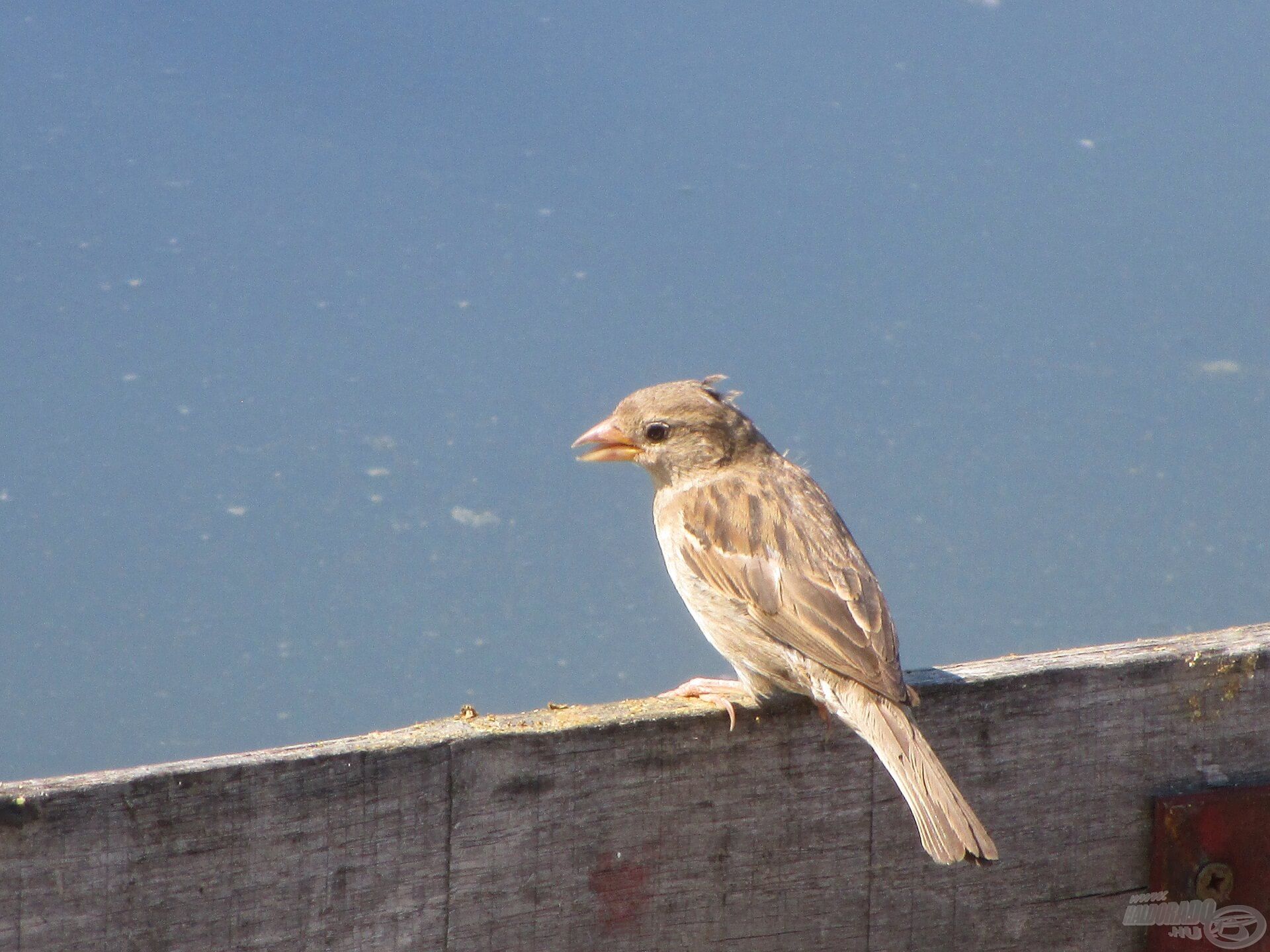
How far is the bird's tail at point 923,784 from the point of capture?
7.72ft

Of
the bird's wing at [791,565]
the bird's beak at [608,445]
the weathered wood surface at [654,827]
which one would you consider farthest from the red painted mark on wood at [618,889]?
the bird's beak at [608,445]

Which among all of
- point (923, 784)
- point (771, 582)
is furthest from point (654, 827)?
point (771, 582)

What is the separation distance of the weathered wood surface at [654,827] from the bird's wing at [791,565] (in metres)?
0.42

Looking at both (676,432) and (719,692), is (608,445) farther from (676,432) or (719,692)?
(719,692)

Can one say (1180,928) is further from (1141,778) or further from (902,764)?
(902,764)

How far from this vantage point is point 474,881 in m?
2.29

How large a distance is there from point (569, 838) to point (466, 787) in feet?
0.65

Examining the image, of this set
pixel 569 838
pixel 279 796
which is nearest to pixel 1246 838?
pixel 569 838

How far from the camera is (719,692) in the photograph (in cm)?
286

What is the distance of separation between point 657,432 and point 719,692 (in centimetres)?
136

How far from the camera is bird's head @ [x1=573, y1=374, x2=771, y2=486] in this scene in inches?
160

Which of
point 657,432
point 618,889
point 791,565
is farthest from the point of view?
point 657,432

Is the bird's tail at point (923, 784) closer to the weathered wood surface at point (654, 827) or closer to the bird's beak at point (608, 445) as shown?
the weathered wood surface at point (654, 827)

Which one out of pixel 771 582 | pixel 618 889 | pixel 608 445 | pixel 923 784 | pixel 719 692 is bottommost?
pixel 618 889
